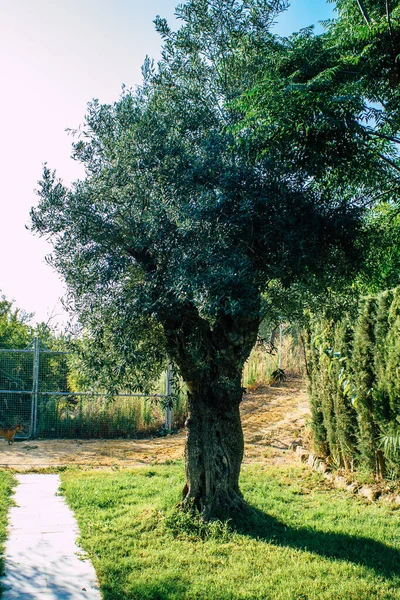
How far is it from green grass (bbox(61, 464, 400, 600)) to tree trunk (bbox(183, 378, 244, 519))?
0.81 ft

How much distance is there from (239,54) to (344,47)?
290 centimetres

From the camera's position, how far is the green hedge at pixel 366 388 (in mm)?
6633

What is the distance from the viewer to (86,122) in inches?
225

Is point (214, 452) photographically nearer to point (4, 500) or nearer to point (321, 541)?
point (321, 541)

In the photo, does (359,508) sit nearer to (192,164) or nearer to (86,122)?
(192,164)

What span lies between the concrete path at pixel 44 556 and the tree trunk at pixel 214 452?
1.37 metres

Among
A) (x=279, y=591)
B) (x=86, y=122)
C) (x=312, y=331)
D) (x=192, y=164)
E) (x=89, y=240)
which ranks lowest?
(x=279, y=591)

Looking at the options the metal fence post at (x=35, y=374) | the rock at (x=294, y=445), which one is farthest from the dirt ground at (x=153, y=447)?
the metal fence post at (x=35, y=374)

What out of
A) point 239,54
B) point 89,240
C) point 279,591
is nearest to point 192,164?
point 89,240

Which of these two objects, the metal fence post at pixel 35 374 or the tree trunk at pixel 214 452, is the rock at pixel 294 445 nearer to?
the tree trunk at pixel 214 452

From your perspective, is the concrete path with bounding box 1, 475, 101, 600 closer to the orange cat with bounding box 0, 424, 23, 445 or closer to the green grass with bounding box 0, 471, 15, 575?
the green grass with bounding box 0, 471, 15, 575

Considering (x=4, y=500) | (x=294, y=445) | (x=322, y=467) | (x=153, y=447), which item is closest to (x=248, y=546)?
(x=4, y=500)

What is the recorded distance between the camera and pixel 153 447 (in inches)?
457

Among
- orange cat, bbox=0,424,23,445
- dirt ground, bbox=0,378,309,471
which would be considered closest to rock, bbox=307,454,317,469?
dirt ground, bbox=0,378,309,471
